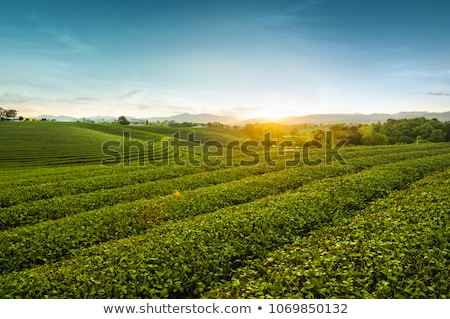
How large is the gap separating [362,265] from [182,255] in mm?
3806

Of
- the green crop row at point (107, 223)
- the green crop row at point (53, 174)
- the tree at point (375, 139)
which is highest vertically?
the tree at point (375, 139)

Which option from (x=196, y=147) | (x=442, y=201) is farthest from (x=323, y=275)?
(x=196, y=147)

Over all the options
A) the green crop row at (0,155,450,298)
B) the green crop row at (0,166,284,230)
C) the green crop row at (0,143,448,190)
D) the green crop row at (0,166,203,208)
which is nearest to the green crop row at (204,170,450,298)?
the green crop row at (0,155,450,298)

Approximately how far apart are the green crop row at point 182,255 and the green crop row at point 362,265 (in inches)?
22.7

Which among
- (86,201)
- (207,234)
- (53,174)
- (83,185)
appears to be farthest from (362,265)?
(53,174)

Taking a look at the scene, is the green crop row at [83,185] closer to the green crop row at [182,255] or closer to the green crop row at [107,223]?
the green crop row at [107,223]

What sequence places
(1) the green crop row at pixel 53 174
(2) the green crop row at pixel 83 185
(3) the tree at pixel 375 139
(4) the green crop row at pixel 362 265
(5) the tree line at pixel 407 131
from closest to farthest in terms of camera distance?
(4) the green crop row at pixel 362 265
(2) the green crop row at pixel 83 185
(1) the green crop row at pixel 53 174
(5) the tree line at pixel 407 131
(3) the tree at pixel 375 139

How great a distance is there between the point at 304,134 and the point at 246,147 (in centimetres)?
750

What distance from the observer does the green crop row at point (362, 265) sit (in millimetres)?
5531

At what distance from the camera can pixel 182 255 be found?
24.6ft

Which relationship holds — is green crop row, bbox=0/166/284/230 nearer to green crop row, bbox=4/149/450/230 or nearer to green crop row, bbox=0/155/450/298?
green crop row, bbox=4/149/450/230
